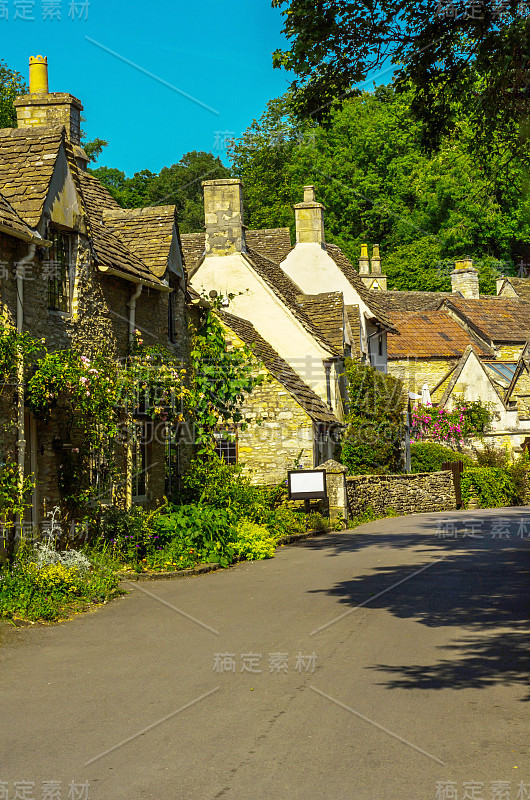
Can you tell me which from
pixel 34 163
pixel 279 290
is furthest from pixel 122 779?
pixel 279 290

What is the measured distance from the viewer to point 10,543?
13273 millimetres

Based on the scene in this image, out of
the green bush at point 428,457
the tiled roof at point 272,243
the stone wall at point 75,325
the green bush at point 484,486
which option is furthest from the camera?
the tiled roof at point 272,243

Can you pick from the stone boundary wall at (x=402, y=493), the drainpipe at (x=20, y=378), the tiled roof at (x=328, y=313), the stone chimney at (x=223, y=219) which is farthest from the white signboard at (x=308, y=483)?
the drainpipe at (x=20, y=378)

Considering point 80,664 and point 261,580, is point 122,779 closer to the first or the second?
point 80,664

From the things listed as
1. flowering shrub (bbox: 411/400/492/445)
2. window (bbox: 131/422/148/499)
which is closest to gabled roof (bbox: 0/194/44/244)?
window (bbox: 131/422/148/499)

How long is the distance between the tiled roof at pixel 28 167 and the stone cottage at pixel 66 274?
0.07ft

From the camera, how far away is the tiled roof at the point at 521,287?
65.1m

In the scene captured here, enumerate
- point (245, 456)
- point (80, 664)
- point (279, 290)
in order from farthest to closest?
point (279, 290)
point (245, 456)
point (80, 664)

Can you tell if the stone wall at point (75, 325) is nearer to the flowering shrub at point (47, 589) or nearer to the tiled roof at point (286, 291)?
the flowering shrub at point (47, 589)

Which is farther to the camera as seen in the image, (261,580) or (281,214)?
Result: (281,214)

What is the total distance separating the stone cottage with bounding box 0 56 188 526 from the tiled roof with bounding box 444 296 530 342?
3701cm

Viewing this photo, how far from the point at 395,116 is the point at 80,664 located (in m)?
63.1

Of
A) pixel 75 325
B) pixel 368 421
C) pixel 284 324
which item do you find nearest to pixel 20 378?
pixel 75 325

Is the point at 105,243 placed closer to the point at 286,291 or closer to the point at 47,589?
the point at 47,589
